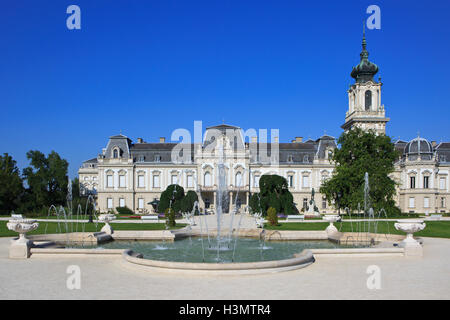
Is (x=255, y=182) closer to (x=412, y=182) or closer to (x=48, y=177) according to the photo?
(x=412, y=182)

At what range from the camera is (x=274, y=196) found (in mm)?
38156

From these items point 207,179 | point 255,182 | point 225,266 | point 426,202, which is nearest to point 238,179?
point 255,182

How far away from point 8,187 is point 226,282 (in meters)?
39.0

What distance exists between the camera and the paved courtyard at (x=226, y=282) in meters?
→ 7.17

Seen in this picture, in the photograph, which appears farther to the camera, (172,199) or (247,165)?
(247,165)

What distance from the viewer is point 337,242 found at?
637 inches

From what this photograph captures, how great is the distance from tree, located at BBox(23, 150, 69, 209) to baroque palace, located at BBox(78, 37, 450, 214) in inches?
182

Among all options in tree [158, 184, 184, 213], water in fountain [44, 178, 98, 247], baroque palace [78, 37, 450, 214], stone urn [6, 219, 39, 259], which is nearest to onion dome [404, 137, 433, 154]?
baroque palace [78, 37, 450, 214]

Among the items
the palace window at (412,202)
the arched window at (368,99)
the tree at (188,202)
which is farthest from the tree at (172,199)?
the palace window at (412,202)

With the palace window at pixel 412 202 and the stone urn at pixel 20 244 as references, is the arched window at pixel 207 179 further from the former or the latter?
the stone urn at pixel 20 244

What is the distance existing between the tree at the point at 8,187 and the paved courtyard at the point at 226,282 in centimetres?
3333

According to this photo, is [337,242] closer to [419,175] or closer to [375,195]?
[375,195]

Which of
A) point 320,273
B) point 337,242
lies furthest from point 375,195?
point 320,273
